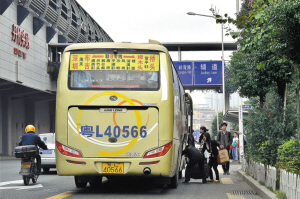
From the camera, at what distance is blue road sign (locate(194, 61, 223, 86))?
4112cm

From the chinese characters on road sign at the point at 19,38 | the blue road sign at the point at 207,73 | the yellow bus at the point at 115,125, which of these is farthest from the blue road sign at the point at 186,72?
the yellow bus at the point at 115,125

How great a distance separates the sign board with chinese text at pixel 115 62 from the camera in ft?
33.9

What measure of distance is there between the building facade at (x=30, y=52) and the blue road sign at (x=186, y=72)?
421 inches

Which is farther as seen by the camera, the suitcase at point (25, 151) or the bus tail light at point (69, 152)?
the suitcase at point (25, 151)

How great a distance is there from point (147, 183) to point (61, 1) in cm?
3019

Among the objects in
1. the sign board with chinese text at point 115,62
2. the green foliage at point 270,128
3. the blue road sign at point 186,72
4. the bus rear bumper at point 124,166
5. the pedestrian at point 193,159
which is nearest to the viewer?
the bus rear bumper at point 124,166

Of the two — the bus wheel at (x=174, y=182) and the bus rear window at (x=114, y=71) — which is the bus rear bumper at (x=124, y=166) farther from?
the bus wheel at (x=174, y=182)

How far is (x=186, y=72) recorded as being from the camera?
137 ft

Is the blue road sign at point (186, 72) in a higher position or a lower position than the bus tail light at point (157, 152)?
higher

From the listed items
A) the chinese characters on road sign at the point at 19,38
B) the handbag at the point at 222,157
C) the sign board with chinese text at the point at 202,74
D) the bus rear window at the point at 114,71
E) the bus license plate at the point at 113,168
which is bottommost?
the handbag at the point at 222,157

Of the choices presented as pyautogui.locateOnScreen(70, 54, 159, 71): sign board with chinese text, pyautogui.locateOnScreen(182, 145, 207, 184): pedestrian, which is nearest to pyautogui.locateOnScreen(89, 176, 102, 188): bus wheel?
pyautogui.locateOnScreen(182, 145, 207, 184): pedestrian

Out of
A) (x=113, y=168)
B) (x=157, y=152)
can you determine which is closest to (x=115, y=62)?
(x=157, y=152)

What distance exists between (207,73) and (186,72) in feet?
5.72

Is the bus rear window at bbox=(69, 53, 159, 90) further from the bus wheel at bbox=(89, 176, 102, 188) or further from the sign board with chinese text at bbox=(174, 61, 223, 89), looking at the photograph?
the sign board with chinese text at bbox=(174, 61, 223, 89)
